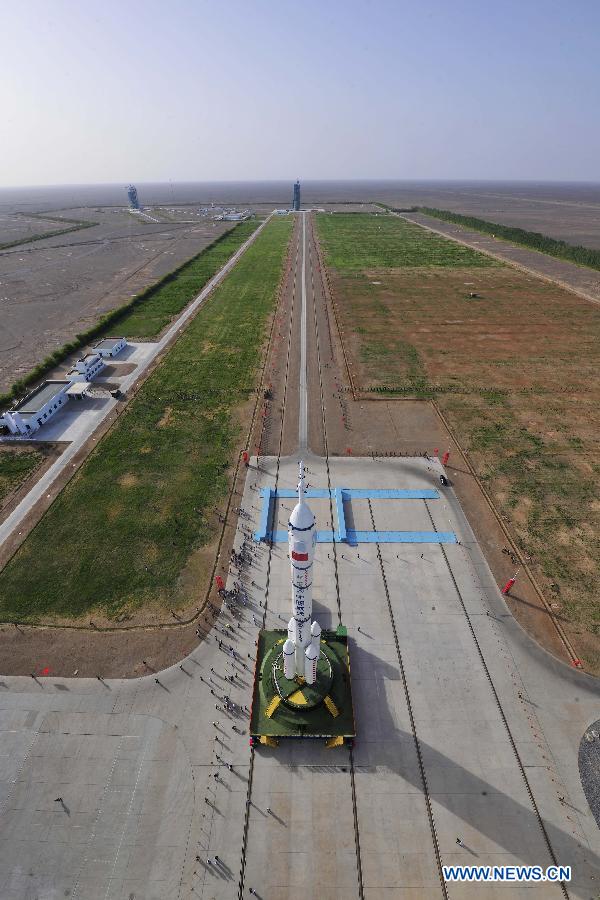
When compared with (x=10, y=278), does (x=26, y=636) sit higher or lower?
lower

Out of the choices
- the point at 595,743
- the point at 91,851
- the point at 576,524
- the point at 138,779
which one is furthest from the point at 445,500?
the point at 91,851

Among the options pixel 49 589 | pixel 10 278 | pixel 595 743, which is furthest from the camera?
pixel 10 278

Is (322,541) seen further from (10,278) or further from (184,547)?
(10,278)

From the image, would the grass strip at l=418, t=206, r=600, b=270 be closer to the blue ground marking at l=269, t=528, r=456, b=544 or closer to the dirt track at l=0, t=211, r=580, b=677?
the dirt track at l=0, t=211, r=580, b=677

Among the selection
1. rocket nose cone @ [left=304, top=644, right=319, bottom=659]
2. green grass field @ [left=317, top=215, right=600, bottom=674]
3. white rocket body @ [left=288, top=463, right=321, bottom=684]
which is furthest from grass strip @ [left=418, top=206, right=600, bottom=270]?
rocket nose cone @ [left=304, top=644, right=319, bottom=659]

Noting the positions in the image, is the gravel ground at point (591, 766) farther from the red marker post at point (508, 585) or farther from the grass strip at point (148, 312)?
the grass strip at point (148, 312)

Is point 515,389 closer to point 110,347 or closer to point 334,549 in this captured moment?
point 334,549

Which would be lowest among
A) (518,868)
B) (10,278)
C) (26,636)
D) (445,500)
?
(518,868)
